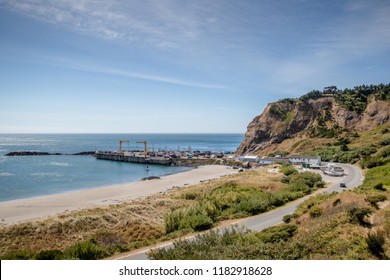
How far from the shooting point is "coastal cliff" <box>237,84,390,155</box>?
230ft

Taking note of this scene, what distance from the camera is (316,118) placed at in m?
79.8

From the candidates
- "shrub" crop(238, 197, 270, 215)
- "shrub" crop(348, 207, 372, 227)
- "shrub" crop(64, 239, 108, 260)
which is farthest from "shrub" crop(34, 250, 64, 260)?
"shrub" crop(238, 197, 270, 215)

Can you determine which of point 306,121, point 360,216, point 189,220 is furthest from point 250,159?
point 360,216

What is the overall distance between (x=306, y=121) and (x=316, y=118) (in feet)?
9.01

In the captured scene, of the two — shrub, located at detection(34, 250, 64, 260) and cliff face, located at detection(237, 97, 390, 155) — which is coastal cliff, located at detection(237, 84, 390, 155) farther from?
shrub, located at detection(34, 250, 64, 260)

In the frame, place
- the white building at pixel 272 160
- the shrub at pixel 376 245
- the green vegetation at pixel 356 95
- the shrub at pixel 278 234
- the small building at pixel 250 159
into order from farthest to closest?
1. the green vegetation at pixel 356 95
2. the small building at pixel 250 159
3. the white building at pixel 272 160
4. the shrub at pixel 278 234
5. the shrub at pixel 376 245

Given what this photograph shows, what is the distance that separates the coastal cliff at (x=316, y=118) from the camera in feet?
230

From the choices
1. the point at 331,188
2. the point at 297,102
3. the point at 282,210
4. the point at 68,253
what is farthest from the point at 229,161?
the point at 68,253

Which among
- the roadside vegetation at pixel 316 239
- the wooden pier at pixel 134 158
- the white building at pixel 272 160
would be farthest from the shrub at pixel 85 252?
the wooden pier at pixel 134 158

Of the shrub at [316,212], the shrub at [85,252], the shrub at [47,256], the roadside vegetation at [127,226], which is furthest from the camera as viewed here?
the shrub at [316,212]

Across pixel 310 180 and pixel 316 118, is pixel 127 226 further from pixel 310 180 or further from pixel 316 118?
pixel 316 118

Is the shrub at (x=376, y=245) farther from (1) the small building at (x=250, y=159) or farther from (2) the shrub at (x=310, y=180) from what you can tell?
(1) the small building at (x=250, y=159)

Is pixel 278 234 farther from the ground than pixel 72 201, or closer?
farther from the ground
